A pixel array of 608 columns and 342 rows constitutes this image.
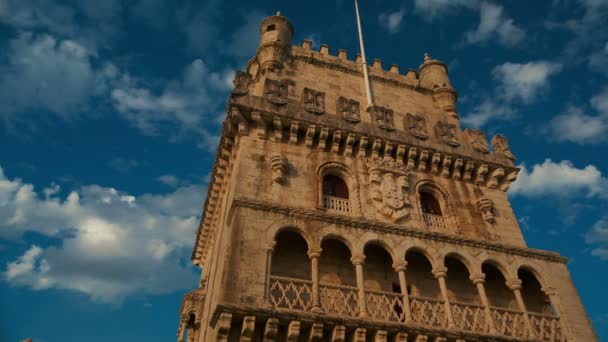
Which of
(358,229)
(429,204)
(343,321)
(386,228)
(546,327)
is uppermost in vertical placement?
(429,204)

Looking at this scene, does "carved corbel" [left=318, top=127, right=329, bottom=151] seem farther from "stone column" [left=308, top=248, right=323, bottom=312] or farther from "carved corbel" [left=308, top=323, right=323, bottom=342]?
"carved corbel" [left=308, top=323, right=323, bottom=342]

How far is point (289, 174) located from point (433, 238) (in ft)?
19.7

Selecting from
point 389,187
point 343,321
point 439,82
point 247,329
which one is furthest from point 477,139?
point 247,329

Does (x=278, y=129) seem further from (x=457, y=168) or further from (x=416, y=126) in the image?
(x=457, y=168)

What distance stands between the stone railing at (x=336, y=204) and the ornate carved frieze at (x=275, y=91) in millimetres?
4658

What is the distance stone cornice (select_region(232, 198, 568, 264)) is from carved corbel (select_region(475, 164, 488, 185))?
396 centimetres

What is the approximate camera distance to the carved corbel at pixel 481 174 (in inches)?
818

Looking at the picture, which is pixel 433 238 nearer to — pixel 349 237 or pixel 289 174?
pixel 349 237

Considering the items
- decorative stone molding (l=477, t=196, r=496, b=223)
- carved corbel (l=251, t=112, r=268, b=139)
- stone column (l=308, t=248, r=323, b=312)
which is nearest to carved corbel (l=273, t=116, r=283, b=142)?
carved corbel (l=251, t=112, r=268, b=139)

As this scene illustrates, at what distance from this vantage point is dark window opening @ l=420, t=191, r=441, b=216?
1931 cm

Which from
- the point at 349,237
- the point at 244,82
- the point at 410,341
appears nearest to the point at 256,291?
the point at 349,237

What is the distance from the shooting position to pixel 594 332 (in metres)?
16.6

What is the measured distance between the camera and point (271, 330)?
12766 mm

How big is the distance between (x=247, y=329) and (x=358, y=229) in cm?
537
